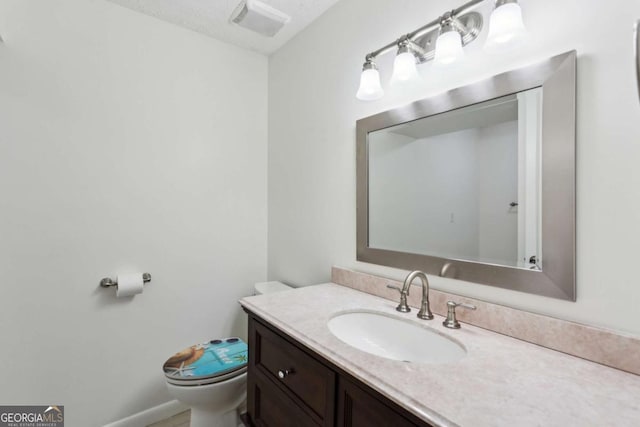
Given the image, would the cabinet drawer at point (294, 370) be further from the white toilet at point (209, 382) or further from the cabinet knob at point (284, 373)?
the white toilet at point (209, 382)

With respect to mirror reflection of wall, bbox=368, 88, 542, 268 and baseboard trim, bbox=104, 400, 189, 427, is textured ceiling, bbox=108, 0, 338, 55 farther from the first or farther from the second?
baseboard trim, bbox=104, 400, 189, 427

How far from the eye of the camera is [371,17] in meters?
1.45

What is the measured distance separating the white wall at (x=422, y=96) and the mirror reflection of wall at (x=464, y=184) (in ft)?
0.36

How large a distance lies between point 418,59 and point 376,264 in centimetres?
91

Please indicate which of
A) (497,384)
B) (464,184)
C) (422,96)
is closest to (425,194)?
(464,184)

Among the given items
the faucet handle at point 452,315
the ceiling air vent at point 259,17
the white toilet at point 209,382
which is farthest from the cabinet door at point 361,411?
the ceiling air vent at point 259,17

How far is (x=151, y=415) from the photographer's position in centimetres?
178

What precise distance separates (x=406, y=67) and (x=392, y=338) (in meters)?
1.06

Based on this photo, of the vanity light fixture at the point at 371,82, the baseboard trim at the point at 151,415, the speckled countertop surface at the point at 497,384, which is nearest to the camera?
the speckled countertop surface at the point at 497,384

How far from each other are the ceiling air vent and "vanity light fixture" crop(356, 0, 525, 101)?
69cm

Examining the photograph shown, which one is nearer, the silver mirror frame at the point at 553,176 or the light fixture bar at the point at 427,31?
the silver mirror frame at the point at 553,176

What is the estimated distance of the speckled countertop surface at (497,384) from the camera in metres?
0.57

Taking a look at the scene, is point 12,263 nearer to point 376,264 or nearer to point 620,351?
point 376,264

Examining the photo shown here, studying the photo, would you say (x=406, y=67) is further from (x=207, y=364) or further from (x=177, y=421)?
(x=177, y=421)
